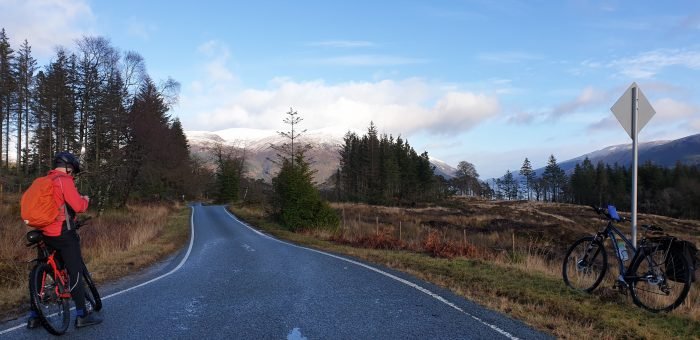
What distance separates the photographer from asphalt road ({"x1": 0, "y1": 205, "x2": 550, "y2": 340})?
5.43 metres

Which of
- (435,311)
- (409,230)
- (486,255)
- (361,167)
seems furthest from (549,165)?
(435,311)

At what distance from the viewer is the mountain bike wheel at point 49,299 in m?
5.27

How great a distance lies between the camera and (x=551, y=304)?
7059 mm

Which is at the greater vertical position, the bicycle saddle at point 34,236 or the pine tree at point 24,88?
the pine tree at point 24,88

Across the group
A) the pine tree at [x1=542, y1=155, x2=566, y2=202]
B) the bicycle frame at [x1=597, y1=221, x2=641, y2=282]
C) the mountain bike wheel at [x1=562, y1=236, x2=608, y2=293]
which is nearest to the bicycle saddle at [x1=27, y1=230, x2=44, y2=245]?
the mountain bike wheel at [x1=562, y1=236, x2=608, y2=293]

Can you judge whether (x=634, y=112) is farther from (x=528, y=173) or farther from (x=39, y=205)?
(x=528, y=173)

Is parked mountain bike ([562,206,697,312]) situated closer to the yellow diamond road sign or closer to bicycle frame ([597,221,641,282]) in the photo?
bicycle frame ([597,221,641,282])

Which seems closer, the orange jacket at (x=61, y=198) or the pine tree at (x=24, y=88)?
the orange jacket at (x=61, y=198)

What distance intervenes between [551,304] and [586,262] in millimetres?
1602

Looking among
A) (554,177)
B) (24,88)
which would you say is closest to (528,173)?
(554,177)

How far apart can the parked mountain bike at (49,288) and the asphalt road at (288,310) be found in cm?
18

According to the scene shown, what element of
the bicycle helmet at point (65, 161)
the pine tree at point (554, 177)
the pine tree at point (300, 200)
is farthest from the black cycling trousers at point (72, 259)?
the pine tree at point (554, 177)

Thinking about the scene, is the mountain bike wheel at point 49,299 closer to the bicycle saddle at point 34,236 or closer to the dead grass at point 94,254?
the bicycle saddle at point 34,236

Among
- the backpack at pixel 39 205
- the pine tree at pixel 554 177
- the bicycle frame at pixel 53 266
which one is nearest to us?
the backpack at pixel 39 205
